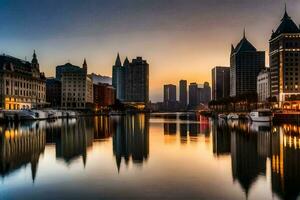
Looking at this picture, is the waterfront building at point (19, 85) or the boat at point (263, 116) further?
the waterfront building at point (19, 85)

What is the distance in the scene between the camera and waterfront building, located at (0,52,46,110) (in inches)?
6009

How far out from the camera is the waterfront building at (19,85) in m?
153

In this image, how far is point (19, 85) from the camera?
16512cm

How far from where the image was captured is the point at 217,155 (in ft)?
150

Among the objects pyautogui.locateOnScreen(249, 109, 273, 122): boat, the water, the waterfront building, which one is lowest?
the water

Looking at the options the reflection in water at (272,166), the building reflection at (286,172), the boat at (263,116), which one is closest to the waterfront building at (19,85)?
the boat at (263,116)

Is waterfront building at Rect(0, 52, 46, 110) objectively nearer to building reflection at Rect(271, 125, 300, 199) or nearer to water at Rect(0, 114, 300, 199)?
water at Rect(0, 114, 300, 199)

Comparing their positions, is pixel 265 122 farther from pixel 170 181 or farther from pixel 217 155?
pixel 170 181

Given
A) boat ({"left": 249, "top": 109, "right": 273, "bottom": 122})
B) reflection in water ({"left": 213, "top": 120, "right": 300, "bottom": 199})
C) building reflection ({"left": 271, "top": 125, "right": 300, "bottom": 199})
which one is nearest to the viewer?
building reflection ({"left": 271, "top": 125, "right": 300, "bottom": 199})

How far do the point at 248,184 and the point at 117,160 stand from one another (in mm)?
16174

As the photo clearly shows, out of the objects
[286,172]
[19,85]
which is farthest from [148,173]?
[19,85]

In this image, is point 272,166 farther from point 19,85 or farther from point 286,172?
point 19,85

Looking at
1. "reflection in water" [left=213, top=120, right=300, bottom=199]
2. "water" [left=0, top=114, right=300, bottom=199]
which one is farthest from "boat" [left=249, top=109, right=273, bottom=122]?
"water" [left=0, top=114, right=300, bottom=199]

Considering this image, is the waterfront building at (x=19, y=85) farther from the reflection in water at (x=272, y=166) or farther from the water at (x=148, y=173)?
the reflection in water at (x=272, y=166)
